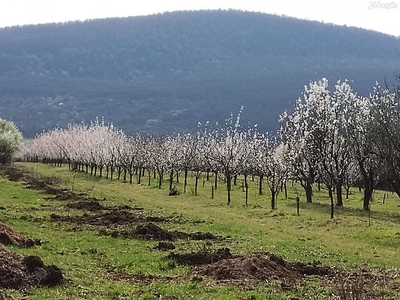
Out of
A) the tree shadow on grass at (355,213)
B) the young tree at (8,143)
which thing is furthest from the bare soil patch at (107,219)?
the young tree at (8,143)

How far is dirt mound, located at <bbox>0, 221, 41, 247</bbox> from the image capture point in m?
17.8

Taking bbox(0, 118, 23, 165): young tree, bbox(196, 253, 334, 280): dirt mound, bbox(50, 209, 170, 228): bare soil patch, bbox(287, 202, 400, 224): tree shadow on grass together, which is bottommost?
bbox(50, 209, 170, 228): bare soil patch

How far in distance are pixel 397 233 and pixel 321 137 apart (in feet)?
59.1

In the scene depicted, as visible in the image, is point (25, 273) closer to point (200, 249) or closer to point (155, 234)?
point (200, 249)

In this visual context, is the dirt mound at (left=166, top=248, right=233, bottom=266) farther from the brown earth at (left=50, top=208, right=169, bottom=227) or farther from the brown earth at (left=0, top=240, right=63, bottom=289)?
the brown earth at (left=50, top=208, right=169, bottom=227)

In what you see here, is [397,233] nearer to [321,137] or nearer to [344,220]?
[344,220]

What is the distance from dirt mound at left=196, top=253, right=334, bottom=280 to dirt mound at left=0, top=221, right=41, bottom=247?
6.53 m

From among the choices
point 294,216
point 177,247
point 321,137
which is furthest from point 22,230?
point 321,137

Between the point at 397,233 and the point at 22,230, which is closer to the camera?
the point at 22,230

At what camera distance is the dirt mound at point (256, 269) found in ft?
47.7

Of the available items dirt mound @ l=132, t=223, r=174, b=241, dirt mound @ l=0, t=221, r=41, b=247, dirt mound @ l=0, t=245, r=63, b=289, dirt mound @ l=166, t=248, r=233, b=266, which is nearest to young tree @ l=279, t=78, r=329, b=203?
dirt mound @ l=132, t=223, r=174, b=241

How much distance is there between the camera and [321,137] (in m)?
43.9

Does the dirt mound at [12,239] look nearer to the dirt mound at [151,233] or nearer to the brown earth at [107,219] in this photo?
the dirt mound at [151,233]

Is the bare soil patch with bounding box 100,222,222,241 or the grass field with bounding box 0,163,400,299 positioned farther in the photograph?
the bare soil patch with bounding box 100,222,222,241
